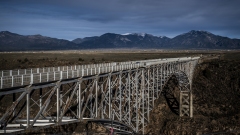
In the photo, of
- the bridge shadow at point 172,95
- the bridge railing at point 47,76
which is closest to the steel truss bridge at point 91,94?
the bridge railing at point 47,76

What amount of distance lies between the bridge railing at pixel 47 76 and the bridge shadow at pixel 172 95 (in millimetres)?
24616

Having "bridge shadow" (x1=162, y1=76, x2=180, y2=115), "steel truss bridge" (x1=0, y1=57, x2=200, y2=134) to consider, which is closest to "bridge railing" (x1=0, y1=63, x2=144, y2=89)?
"steel truss bridge" (x1=0, y1=57, x2=200, y2=134)

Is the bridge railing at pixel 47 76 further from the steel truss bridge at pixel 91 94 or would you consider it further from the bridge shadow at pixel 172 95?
the bridge shadow at pixel 172 95

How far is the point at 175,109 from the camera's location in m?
50.3

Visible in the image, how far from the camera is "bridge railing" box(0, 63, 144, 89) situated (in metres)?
15.4

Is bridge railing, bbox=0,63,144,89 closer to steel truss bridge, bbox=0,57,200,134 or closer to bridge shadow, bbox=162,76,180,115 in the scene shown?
steel truss bridge, bbox=0,57,200,134

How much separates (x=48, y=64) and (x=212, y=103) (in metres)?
45.1

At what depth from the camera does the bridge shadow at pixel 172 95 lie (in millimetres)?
50575

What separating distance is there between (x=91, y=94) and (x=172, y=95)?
120 ft

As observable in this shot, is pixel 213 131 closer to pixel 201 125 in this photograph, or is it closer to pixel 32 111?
pixel 201 125

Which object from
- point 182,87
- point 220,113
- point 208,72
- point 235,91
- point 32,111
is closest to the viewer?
point 32,111

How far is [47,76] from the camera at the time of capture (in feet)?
57.1

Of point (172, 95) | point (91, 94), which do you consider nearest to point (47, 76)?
point (91, 94)

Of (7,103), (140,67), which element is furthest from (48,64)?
(140,67)
